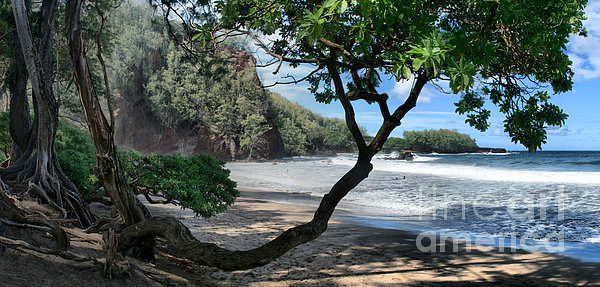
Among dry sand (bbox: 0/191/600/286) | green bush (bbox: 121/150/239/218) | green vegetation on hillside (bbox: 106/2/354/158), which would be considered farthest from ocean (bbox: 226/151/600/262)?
green vegetation on hillside (bbox: 106/2/354/158)

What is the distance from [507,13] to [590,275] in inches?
180

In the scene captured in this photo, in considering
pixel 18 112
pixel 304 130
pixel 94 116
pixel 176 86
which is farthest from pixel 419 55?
pixel 304 130

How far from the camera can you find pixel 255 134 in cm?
3891

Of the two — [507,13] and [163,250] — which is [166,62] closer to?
[163,250]

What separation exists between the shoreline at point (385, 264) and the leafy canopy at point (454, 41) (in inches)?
83.1

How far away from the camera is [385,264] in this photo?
18.1ft

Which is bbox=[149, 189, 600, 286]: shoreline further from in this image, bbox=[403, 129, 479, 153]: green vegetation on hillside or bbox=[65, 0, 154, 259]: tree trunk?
bbox=[403, 129, 479, 153]: green vegetation on hillside

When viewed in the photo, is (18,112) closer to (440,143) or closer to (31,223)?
(31,223)

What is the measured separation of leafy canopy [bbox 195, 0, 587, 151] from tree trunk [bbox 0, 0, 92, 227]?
1.94 meters

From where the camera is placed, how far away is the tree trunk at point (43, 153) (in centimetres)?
410

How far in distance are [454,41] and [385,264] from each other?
4067mm

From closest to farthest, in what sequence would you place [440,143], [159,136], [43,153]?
[43,153] < [159,136] < [440,143]

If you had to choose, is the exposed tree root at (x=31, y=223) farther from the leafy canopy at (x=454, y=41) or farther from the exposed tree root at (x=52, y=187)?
the leafy canopy at (x=454, y=41)

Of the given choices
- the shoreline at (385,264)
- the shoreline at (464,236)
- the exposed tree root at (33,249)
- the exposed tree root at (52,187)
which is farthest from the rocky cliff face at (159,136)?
the exposed tree root at (33,249)
